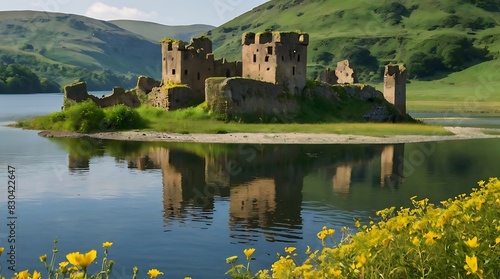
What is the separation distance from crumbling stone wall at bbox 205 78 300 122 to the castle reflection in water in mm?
16348

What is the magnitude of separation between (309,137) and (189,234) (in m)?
42.8

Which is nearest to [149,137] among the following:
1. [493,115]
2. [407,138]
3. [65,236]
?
[407,138]

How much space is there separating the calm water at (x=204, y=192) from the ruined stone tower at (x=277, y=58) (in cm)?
2243

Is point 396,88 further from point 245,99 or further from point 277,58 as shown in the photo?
point 245,99

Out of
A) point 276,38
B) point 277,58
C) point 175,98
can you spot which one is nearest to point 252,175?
point 175,98

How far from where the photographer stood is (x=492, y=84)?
197m

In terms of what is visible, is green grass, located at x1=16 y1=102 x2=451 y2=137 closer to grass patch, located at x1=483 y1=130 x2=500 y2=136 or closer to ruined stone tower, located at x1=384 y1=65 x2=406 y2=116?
grass patch, located at x1=483 y1=130 x2=500 y2=136

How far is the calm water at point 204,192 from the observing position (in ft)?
82.6

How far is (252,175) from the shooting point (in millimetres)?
44656

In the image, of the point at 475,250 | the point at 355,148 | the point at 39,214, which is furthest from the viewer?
the point at 355,148

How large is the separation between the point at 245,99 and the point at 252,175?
112 feet

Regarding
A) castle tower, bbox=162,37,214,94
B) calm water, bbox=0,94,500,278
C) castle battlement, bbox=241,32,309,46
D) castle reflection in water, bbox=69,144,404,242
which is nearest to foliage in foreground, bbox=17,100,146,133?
castle tower, bbox=162,37,214,94

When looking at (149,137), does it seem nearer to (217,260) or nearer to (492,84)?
(217,260)

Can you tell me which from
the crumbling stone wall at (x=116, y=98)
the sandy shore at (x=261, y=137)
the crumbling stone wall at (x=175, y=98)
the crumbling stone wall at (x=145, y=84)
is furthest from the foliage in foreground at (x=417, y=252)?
the crumbling stone wall at (x=116, y=98)
